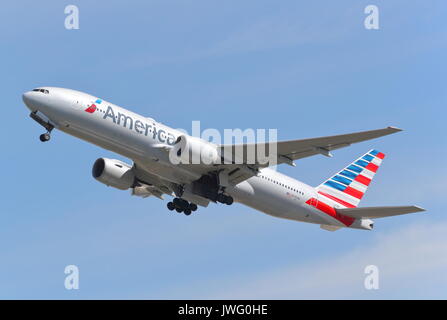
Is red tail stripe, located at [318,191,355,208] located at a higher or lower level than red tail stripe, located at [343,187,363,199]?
lower

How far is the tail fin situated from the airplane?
7cm

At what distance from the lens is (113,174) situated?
162ft

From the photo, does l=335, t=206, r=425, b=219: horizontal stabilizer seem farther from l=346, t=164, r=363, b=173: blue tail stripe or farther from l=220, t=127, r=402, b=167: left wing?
l=220, t=127, r=402, b=167: left wing

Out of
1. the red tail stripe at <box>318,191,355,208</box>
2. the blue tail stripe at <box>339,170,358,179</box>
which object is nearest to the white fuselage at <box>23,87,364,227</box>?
the red tail stripe at <box>318,191,355,208</box>

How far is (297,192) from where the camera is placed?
4881 centimetres

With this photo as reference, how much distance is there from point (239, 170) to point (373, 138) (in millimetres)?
8883

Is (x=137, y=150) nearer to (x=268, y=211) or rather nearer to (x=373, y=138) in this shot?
(x=268, y=211)

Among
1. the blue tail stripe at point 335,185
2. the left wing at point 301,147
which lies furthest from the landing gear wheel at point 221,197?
the blue tail stripe at point 335,185

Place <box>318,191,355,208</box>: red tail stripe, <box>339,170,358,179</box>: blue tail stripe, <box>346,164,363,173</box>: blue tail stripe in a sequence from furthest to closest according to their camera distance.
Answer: <box>346,164,363,173</box>: blue tail stripe → <box>339,170,358,179</box>: blue tail stripe → <box>318,191,355,208</box>: red tail stripe

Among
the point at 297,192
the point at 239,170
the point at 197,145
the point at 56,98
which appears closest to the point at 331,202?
the point at 297,192

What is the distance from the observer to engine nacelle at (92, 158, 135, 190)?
1939 inches

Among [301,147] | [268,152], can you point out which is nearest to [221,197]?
[268,152]

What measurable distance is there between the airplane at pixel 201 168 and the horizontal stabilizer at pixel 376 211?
0.06 m

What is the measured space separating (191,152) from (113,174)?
7.47 m
